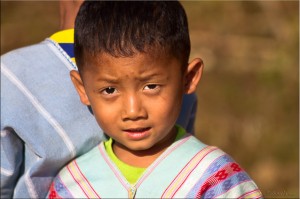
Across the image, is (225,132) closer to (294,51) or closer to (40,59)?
(294,51)

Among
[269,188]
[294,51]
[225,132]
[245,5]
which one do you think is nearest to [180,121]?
[269,188]

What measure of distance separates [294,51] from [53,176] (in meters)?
3.21

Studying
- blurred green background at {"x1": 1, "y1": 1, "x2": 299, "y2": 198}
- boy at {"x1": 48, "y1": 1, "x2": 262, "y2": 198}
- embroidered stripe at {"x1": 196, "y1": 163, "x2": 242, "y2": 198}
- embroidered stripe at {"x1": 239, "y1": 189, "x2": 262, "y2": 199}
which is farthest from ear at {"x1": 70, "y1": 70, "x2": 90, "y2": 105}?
blurred green background at {"x1": 1, "y1": 1, "x2": 299, "y2": 198}

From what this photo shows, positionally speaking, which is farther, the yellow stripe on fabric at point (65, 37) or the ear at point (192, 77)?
the yellow stripe on fabric at point (65, 37)

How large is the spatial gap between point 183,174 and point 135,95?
0.28 metres

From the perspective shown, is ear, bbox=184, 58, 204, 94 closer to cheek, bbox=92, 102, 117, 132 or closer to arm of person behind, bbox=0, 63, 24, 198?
cheek, bbox=92, 102, 117, 132

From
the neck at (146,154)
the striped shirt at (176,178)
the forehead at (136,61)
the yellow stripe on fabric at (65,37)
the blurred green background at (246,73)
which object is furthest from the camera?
the blurred green background at (246,73)

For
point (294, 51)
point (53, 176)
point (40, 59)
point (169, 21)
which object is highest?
point (169, 21)

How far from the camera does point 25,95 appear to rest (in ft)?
8.10

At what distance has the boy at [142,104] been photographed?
2232 mm

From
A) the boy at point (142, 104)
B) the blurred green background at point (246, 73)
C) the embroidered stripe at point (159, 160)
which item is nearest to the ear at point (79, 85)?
the boy at point (142, 104)

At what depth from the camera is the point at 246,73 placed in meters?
5.41

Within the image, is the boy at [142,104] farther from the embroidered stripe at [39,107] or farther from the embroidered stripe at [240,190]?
the embroidered stripe at [39,107]

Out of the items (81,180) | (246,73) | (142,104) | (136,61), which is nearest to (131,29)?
(136,61)
